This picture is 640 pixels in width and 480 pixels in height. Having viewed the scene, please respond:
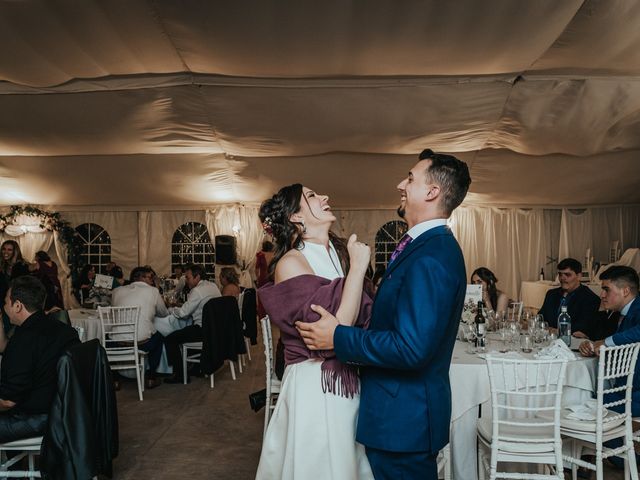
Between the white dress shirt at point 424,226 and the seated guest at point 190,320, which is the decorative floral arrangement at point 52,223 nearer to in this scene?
the seated guest at point 190,320

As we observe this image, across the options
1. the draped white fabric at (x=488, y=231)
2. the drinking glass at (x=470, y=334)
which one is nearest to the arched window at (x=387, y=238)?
the draped white fabric at (x=488, y=231)

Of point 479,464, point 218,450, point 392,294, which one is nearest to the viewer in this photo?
point 392,294

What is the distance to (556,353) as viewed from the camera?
3494 millimetres

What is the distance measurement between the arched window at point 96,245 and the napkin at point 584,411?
11923 millimetres

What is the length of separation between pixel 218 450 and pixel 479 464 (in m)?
1.96

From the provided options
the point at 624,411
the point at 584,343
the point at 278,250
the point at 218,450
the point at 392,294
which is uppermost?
the point at 278,250

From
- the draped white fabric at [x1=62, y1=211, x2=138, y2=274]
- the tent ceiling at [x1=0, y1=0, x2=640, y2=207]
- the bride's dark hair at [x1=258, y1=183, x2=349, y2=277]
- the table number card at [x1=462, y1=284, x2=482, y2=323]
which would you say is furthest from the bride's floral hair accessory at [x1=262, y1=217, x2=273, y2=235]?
the draped white fabric at [x1=62, y1=211, x2=138, y2=274]

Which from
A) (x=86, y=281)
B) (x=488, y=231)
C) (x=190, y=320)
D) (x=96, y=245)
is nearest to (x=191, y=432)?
(x=190, y=320)

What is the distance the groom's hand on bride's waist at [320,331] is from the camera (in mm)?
1733

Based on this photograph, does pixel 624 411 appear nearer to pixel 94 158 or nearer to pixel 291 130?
pixel 291 130

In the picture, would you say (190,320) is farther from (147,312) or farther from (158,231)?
(158,231)

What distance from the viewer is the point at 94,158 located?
10.5 meters

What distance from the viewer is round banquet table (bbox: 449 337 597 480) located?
3441 millimetres

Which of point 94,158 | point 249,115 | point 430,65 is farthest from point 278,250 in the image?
point 94,158
